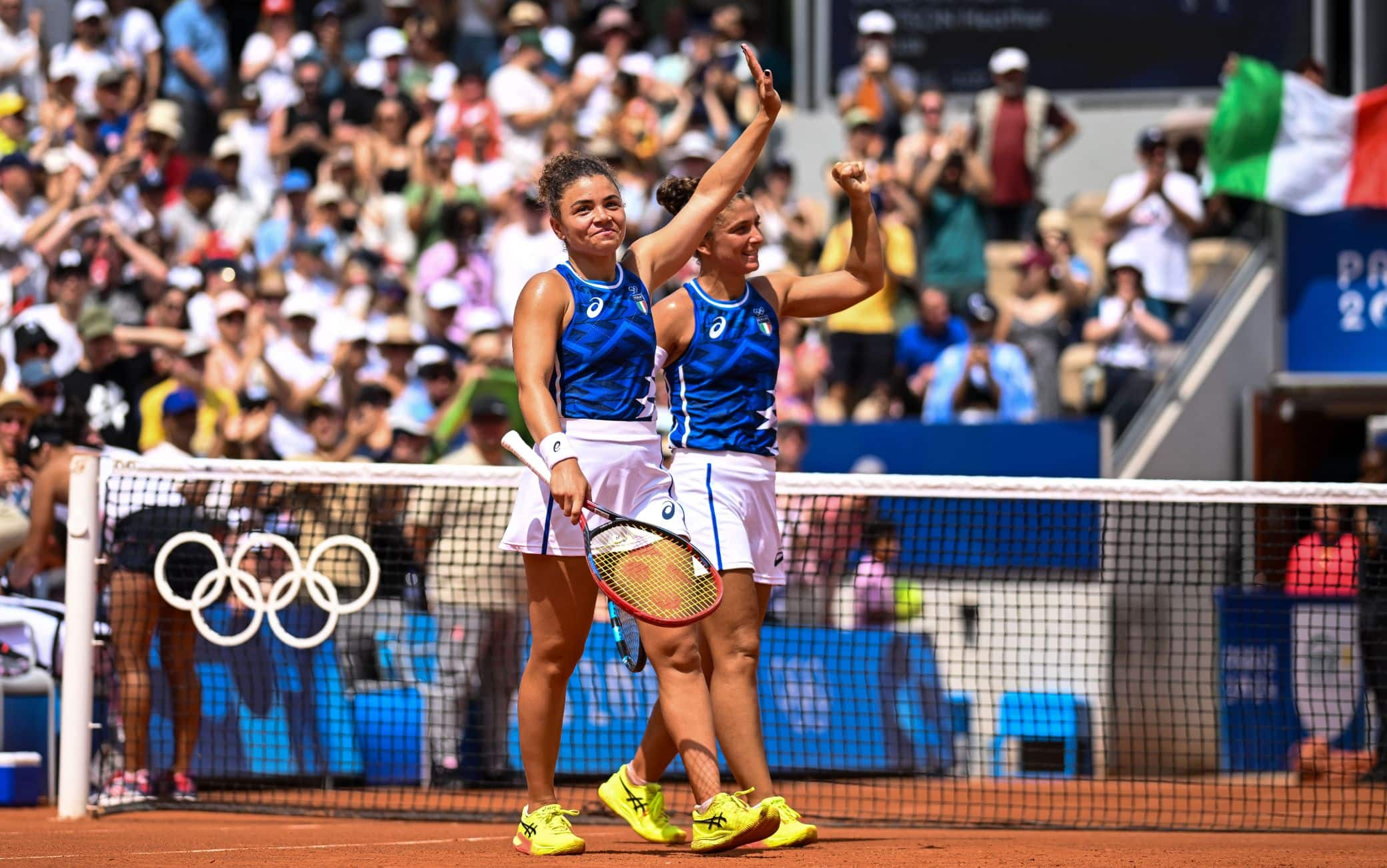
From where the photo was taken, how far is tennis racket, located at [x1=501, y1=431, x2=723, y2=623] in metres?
6.62

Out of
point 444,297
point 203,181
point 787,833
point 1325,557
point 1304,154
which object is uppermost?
point 203,181

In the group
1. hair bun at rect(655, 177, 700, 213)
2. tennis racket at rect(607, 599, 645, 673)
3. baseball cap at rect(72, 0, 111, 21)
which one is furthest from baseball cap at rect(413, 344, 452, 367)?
tennis racket at rect(607, 599, 645, 673)

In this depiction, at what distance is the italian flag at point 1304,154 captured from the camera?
13.8m

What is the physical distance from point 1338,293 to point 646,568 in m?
8.64

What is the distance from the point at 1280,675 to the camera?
11.6m

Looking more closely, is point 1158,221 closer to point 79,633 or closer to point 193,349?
point 193,349

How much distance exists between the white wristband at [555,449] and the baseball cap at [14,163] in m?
9.19

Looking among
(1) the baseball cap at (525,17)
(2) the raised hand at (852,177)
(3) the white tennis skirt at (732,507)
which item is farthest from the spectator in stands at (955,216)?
(3) the white tennis skirt at (732,507)

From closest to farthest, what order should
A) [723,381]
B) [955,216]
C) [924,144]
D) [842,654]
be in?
[723,381], [842,654], [955,216], [924,144]

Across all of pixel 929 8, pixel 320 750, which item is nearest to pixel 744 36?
pixel 929 8

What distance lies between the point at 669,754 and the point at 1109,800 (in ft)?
12.0

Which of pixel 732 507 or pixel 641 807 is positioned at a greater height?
pixel 732 507

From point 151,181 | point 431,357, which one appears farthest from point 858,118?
point 151,181

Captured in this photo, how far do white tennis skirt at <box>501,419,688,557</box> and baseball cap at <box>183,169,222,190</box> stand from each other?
9.63 m
